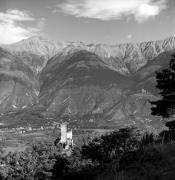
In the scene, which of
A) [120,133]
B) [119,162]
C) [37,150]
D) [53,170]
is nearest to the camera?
[119,162]

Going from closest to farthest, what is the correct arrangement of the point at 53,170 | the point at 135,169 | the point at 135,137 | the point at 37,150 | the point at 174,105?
the point at 135,169 → the point at 174,105 → the point at 53,170 → the point at 135,137 → the point at 37,150

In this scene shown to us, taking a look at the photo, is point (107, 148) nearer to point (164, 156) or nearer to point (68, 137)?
point (164, 156)

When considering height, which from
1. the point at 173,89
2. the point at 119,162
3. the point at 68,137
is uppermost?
the point at 173,89

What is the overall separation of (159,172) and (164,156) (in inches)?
62.4

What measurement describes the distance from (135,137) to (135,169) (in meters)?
50.5

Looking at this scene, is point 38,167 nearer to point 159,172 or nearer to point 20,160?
point 20,160

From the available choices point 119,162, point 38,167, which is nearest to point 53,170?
point 38,167

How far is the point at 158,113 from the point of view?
34.7 meters

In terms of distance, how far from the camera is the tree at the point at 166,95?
3369 cm

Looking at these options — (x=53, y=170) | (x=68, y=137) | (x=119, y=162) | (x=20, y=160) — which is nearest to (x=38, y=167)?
(x=53, y=170)

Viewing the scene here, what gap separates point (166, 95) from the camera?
113 feet

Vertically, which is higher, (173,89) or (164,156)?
(173,89)

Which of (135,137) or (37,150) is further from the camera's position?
(37,150)

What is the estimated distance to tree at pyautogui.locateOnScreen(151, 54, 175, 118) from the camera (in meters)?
33.7
